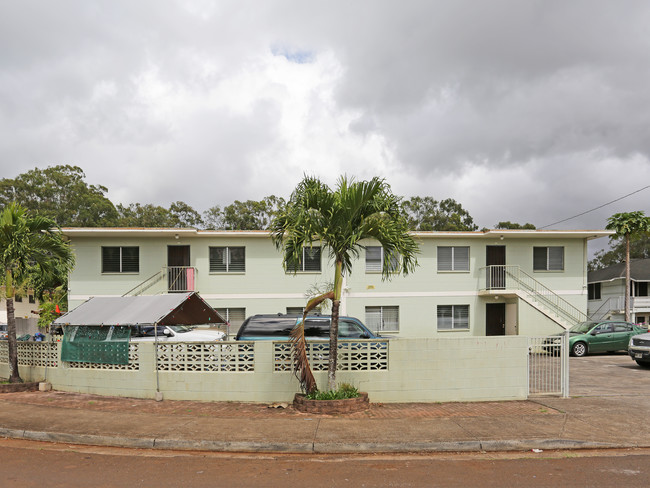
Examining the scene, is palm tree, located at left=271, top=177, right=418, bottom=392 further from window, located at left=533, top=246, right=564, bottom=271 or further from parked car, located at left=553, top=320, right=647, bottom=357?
window, located at left=533, top=246, right=564, bottom=271

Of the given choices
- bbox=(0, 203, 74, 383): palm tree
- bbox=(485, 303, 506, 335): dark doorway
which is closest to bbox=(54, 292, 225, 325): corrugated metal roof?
bbox=(0, 203, 74, 383): palm tree

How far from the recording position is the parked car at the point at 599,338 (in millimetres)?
20828

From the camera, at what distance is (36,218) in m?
12.4

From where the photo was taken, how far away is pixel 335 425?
28.1 feet

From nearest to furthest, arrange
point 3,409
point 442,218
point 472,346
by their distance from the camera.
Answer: point 3,409
point 472,346
point 442,218

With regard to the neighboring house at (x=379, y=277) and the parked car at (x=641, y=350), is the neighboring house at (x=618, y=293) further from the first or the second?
the parked car at (x=641, y=350)

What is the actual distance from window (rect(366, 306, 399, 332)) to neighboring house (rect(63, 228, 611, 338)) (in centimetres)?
5

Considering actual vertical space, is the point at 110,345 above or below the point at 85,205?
below

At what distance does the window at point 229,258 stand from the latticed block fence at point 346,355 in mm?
13575

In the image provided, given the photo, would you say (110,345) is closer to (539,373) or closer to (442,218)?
(539,373)

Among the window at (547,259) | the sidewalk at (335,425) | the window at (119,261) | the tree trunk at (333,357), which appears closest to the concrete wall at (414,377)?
the sidewalk at (335,425)

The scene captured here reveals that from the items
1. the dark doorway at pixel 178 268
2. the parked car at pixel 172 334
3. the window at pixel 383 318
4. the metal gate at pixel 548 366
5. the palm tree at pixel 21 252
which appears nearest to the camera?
the metal gate at pixel 548 366

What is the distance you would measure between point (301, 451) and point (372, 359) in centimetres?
333

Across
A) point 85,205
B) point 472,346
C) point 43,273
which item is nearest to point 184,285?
point 43,273
